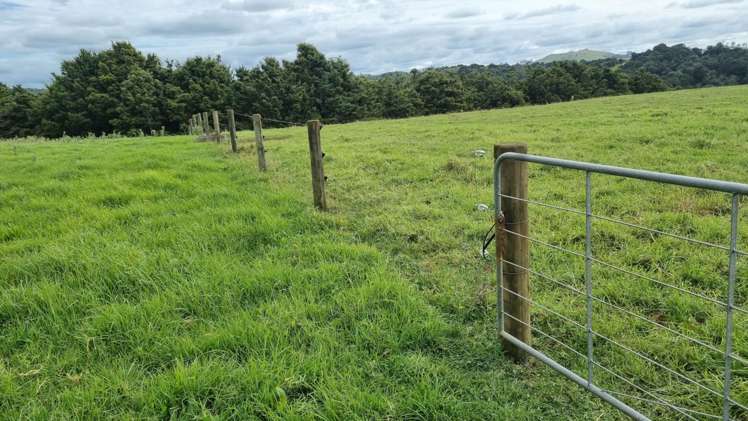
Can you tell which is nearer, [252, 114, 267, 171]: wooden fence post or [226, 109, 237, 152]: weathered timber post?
[252, 114, 267, 171]: wooden fence post

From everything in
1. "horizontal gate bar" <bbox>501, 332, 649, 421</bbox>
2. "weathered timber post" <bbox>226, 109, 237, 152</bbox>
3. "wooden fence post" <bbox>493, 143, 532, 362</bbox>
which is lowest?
"horizontal gate bar" <bbox>501, 332, 649, 421</bbox>

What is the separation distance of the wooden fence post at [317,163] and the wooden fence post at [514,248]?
392 centimetres

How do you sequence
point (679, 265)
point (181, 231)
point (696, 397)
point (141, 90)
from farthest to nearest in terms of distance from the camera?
point (141, 90), point (181, 231), point (679, 265), point (696, 397)

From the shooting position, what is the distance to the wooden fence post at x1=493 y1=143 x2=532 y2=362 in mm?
2861

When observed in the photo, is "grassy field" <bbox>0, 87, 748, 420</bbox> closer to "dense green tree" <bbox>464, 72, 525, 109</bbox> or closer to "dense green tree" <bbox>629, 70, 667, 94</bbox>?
"dense green tree" <bbox>464, 72, 525, 109</bbox>

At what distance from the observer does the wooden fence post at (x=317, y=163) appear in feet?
21.4

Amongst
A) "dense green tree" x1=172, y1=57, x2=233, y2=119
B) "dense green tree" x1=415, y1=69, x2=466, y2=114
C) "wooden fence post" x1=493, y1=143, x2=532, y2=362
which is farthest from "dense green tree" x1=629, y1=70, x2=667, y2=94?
"wooden fence post" x1=493, y1=143, x2=532, y2=362

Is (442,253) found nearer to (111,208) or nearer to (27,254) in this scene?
(27,254)

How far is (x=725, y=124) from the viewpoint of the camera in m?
12.6

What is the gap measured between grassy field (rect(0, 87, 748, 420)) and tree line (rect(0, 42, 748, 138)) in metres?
38.0

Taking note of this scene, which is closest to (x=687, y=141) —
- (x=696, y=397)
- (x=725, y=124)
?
(x=725, y=124)

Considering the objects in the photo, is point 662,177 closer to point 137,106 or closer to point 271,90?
point 137,106

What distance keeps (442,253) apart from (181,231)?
307 cm

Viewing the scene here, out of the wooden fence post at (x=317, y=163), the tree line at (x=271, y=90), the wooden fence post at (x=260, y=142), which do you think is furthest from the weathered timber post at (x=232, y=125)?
the tree line at (x=271, y=90)
